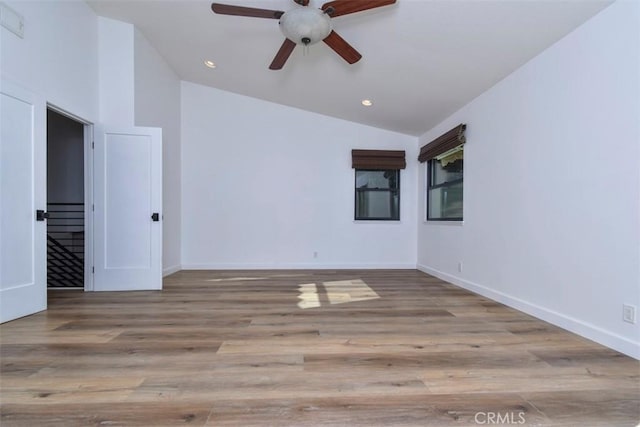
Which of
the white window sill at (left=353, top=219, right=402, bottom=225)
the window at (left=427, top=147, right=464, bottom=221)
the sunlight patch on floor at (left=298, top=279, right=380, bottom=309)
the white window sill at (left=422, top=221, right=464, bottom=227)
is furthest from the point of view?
the white window sill at (left=353, top=219, right=402, bottom=225)

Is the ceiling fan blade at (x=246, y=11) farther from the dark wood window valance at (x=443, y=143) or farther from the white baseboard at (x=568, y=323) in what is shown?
the white baseboard at (x=568, y=323)

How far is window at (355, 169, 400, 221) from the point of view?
17.9ft

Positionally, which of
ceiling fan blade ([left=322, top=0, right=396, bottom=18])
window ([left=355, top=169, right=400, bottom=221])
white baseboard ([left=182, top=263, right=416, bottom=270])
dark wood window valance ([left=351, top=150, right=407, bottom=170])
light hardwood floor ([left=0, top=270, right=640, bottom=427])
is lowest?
white baseboard ([left=182, top=263, right=416, bottom=270])

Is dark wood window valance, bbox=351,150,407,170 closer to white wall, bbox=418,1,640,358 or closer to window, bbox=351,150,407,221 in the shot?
window, bbox=351,150,407,221

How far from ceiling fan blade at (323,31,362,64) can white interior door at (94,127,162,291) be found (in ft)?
7.66

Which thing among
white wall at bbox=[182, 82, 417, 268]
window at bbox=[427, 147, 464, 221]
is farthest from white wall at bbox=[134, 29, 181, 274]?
window at bbox=[427, 147, 464, 221]

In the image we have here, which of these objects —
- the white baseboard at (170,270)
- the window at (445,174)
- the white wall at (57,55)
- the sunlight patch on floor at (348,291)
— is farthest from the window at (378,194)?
the white wall at (57,55)

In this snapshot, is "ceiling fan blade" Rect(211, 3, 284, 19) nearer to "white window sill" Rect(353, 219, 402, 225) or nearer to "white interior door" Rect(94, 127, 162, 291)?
"white interior door" Rect(94, 127, 162, 291)

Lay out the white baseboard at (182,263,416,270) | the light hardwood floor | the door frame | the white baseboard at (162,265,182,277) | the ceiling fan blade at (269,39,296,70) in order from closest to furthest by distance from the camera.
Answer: the light hardwood floor
the ceiling fan blade at (269,39,296,70)
the door frame
the white baseboard at (162,265,182,277)
the white baseboard at (182,263,416,270)

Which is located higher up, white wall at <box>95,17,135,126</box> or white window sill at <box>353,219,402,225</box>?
white wall at <box>95,17,135,126</box>

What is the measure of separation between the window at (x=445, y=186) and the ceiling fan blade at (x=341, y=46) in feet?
6.79

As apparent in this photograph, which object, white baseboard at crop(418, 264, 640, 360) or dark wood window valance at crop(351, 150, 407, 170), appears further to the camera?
dark wood window valance at crop(351, 150, 407, 170)

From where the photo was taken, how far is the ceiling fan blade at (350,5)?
2242mm

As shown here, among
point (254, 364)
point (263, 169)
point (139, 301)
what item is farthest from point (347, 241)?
point (254, 364)
